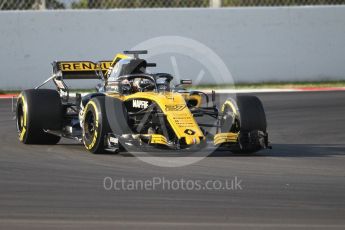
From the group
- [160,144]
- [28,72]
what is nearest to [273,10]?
[28,72]

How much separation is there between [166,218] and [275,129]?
715 centimetres

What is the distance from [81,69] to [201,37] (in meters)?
7.42

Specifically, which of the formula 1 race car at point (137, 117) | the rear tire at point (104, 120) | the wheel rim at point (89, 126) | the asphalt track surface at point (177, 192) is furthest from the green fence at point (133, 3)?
the rear tire at point (104, 120)

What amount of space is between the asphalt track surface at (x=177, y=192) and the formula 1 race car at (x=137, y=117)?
0.20m

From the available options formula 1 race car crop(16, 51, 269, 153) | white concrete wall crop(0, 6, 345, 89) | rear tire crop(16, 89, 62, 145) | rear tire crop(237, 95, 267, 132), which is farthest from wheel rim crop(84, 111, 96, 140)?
white concrete wall crop(0, 6, 345, 89)

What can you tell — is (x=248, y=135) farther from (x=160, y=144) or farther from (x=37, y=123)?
(x=37, y=123)

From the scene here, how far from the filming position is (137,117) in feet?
36.5

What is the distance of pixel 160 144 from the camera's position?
34.4 ft

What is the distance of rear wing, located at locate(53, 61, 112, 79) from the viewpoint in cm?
1280

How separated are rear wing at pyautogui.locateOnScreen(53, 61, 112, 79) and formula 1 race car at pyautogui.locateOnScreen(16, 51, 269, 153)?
1.57 feet

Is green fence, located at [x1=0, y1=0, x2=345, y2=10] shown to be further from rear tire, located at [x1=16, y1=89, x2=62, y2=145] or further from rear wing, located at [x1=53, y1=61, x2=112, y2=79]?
rear tire, located at [x1=16, y1=89, x2=62, y2=145]

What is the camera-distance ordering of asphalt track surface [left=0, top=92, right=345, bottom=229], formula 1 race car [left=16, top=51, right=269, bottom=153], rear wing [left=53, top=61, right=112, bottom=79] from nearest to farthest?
1. asphalt track surface [left=0, top=92, right=345, bottom=229]
2. formula 1 race car [left=16, top=51, right=269, bottom=153]
3. rear wing [left=53, top=61, right=112, bottom=79]

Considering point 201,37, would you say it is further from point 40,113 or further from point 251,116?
point 251,116

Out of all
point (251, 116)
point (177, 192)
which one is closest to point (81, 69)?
point (251, 116)
